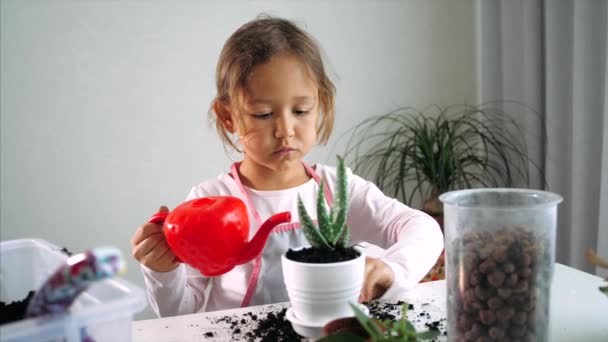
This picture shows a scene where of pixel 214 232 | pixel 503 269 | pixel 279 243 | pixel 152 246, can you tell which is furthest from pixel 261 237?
pixel 279 243

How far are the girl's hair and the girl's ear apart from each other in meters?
0.01

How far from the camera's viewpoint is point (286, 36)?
1.11 m

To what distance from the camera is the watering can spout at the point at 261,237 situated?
722 mm

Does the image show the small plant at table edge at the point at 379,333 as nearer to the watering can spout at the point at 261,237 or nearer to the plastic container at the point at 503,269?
the plastic container at the point at 503,269

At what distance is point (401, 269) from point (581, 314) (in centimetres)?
26

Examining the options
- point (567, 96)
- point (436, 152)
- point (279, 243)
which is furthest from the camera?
Answer: point (436, 152)

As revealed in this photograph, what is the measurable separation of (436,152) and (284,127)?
4.09ft

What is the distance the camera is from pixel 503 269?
1.94 feet

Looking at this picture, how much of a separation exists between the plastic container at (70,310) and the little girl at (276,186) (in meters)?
0.16

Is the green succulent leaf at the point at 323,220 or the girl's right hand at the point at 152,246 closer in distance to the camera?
the green succulent leaf at the point at 323,220

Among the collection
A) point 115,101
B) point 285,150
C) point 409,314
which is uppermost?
point 115,101

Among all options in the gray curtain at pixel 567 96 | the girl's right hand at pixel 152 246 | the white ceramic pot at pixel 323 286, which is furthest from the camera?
the gray curtain at pixel 567 96

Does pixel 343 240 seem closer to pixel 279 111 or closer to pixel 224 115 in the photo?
pixel 279 111

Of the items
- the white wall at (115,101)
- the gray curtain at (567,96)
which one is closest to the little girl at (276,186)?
the white wall at (115,101)
